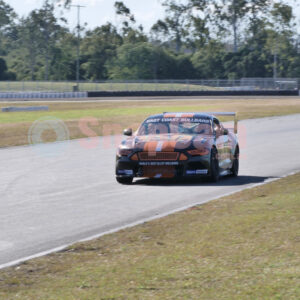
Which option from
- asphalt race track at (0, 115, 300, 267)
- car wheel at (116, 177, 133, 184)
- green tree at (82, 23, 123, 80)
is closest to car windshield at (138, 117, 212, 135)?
asphalt race track at (0, 115, 300, 267)

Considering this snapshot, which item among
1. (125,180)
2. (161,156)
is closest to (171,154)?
(161,156)

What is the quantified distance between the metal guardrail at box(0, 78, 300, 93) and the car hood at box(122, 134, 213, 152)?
62.9 meters

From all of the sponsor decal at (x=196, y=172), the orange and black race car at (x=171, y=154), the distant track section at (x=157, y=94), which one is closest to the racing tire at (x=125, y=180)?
the orange and black race car at (x=171, y=154)

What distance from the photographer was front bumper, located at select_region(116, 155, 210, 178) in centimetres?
1330

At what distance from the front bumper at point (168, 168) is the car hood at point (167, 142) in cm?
24

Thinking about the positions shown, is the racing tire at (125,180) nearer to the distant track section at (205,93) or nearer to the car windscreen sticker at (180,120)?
the car windscreen sticker at (180,120)

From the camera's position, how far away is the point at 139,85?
80375 millimetres

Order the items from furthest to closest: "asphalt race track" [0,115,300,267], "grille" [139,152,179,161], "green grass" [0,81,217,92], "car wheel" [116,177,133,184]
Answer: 1. "green grass" [0,81,217,92]
2. "car wheel" [116,177,133,184]
3. "grille" [139,152,179,161]
4. "asphalt race track" [0,115,300,267]

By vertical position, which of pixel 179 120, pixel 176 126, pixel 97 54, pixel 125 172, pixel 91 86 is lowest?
pixel 91 86

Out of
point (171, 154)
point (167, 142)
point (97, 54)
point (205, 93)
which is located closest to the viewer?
point (171, 154)

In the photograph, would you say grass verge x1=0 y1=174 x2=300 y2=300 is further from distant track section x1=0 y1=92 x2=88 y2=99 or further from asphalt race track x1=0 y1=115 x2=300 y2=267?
distant track section x1=0 y1=92 x2=88 y2=99

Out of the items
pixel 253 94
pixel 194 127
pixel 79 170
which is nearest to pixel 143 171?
pixel 194 127

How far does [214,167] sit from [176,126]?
4.04 ft

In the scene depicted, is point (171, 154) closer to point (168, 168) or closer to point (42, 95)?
point (168, 168)
